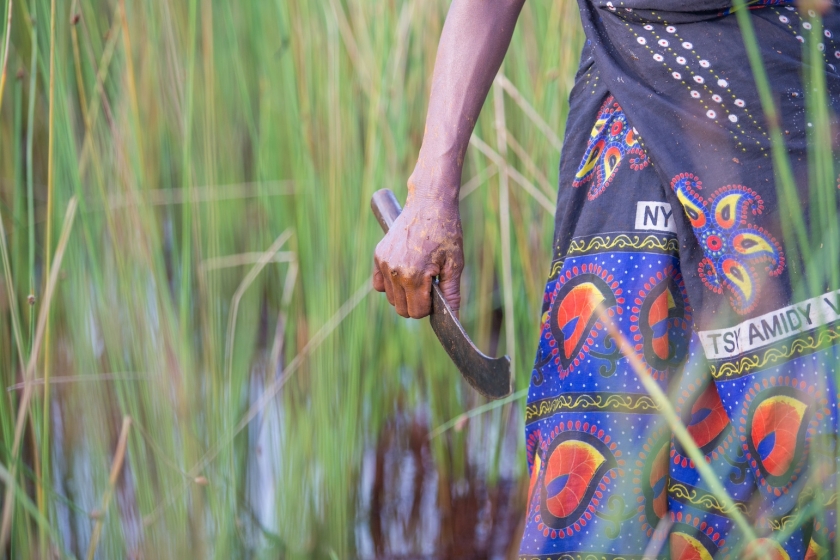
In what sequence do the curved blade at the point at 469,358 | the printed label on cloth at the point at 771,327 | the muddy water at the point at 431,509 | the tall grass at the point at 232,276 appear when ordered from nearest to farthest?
the printed label on cloth at the point at 771,327, the curved blade at the point at 469,358, the tall grass at the point at 232,276, the muddy water at the point at 431,509

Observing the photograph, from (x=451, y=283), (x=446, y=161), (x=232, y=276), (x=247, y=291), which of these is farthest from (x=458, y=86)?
(x=232, y=276)

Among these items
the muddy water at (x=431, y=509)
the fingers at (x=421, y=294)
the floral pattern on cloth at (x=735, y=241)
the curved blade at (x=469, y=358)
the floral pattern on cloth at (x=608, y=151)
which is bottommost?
the muddy water at (x=431, y=509)

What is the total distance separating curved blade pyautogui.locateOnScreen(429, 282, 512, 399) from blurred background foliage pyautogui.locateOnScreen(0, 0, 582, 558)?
14.2 inches

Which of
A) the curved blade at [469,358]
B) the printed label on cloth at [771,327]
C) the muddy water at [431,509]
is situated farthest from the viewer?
the muddy water at [431,509]

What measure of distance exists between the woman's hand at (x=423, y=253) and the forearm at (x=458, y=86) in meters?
0.01

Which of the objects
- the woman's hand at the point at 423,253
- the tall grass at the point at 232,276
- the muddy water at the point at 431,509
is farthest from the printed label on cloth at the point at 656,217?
the muddy water at the point at 431,509

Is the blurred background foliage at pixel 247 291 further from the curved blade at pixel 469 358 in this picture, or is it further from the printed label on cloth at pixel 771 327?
the printed label on cloth at pixel 771 327

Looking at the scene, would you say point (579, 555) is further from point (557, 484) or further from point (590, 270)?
point (590, 270)

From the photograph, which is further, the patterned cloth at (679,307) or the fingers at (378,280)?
the fingers at (378,280)

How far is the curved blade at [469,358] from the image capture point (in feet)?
2.23

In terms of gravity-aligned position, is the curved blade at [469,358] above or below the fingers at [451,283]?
below

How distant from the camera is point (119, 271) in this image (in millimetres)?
982

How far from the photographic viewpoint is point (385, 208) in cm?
79

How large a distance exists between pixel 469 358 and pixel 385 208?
0.63 ft
